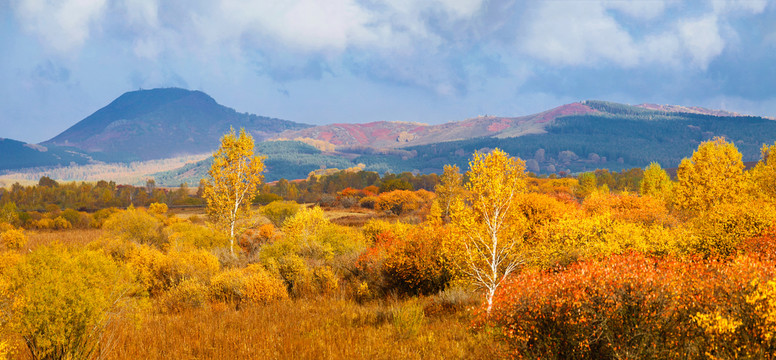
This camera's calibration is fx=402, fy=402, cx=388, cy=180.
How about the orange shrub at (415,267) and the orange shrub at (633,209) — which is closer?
the orange shrub at (415,267)

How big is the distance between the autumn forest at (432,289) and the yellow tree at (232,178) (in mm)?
76

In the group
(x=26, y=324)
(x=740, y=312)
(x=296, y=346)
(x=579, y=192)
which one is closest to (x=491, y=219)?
(x=296, y=346)

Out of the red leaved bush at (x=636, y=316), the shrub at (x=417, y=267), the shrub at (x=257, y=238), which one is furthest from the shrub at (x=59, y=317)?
the shrub at (x=257, y=238)

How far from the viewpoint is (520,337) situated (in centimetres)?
513

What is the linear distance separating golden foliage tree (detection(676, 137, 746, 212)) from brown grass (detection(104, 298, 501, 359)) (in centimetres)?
2543

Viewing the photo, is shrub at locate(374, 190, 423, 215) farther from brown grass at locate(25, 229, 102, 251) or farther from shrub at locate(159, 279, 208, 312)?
shrub at locate(159, 279, 208, 312)

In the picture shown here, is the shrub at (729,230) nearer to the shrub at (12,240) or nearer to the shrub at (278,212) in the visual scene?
the shrub at (278,212)

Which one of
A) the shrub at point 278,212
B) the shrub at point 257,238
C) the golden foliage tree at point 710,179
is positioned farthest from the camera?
the shrub at point 278,212

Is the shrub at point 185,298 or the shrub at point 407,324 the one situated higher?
the shrub at point 407,324

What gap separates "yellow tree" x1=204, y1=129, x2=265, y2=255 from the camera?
21.5 m

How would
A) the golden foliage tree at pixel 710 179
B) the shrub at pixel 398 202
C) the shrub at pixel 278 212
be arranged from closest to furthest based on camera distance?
the golden foliage tree at pixel 710 179 → the shrub at pixel 278 212 → the shrub at pixel 398 202

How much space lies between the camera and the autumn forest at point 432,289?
4.89 m

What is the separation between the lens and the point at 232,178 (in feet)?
70.4

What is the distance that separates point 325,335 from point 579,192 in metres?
84.5
